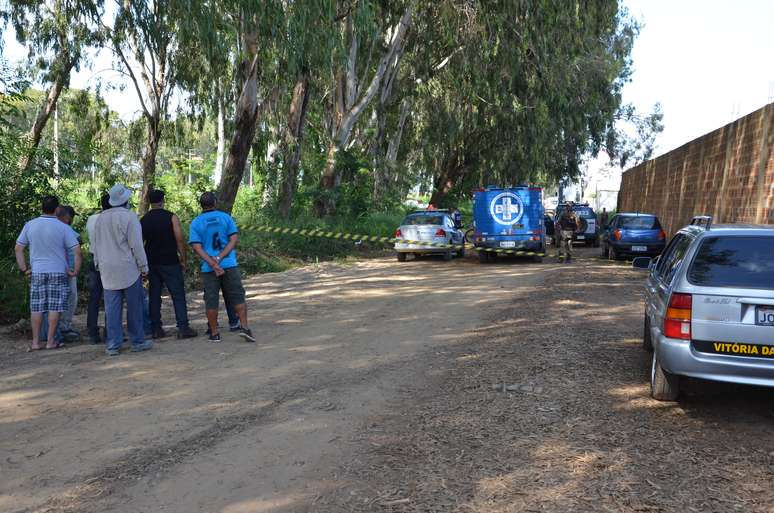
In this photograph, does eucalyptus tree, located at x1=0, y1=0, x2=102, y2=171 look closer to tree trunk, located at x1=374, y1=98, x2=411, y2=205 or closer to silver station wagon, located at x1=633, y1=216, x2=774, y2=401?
tree trunk, located at x1=374, y1=98, x2=411, y2=205

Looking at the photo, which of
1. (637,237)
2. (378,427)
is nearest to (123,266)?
(378,427)

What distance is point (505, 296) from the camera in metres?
13.6

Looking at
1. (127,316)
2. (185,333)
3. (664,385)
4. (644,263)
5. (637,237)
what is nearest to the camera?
(664,385)

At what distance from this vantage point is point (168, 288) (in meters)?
9.25

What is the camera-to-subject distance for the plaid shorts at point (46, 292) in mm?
8656

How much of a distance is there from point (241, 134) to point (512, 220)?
26.8 ft

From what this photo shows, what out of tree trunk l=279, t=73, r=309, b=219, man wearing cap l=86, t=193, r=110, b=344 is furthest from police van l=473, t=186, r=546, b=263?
man wearing cap l=86, t=193, r=110, b=344

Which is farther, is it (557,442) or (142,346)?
(142,346)

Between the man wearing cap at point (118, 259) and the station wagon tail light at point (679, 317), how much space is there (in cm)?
547

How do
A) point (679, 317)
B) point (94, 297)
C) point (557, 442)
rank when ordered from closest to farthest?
point (557, 442) < point (679, 317) < point (94, 297)

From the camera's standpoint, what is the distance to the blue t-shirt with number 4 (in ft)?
29.5

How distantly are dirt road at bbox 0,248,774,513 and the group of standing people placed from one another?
0.45m

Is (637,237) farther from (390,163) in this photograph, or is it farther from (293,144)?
(390,163)

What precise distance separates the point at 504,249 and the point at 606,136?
3213 centimetres
